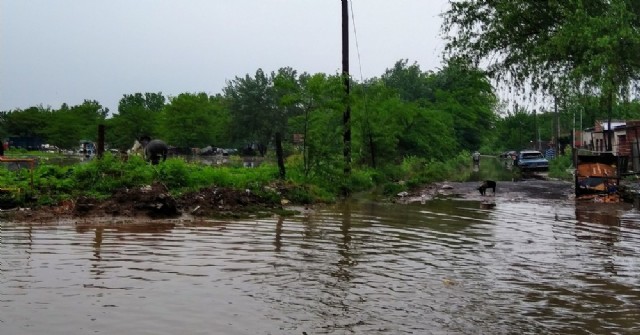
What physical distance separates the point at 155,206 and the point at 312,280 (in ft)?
24.0

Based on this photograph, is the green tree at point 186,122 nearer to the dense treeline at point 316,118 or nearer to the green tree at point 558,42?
the dense treeline at point 316,118

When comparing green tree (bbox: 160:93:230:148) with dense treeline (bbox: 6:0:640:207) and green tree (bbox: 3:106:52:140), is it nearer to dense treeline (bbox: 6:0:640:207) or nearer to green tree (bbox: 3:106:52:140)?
dense treeline (bbox: 6:0:640:207)

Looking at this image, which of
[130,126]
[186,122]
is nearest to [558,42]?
[186,122]

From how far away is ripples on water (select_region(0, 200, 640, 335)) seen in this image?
20.5 ft

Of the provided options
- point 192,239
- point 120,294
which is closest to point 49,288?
point 120,294

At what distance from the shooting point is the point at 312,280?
27.0 feet

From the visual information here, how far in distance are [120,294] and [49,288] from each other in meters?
0.91

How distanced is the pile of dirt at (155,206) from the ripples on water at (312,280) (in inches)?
41.3

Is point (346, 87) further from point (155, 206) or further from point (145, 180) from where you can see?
point (155, 206)

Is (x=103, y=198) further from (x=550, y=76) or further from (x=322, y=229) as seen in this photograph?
(x=550, y=76)

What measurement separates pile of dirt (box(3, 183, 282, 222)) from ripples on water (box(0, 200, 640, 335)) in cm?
105

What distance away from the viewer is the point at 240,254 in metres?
10.0

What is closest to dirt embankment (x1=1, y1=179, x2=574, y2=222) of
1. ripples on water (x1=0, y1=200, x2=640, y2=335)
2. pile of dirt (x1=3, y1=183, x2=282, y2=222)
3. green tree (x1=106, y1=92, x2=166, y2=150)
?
pile of dirt (x1=3, y1=183, x2=282, y2=222)

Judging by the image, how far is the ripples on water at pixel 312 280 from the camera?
20.5 ft
